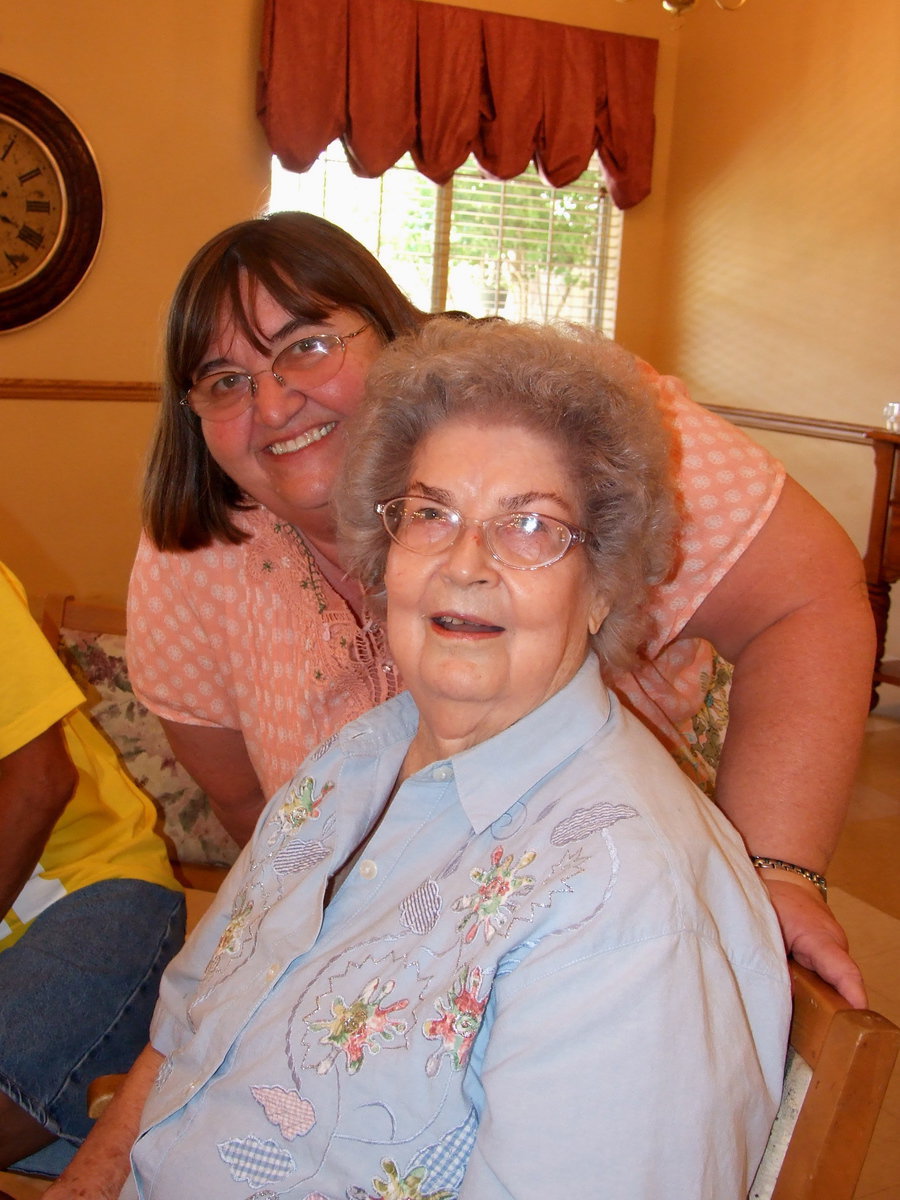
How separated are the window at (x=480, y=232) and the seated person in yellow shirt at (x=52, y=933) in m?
4.31

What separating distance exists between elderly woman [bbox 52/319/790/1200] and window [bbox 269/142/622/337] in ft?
14.9

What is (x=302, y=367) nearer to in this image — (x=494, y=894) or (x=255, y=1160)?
(x=494, y=894)

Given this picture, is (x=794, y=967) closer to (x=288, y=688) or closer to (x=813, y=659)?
(x=813, y=659)

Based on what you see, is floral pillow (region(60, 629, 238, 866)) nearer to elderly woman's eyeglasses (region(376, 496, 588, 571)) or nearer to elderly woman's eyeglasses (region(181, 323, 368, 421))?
elderly woman's eyeglasses (region(181, 323, 368, 421))

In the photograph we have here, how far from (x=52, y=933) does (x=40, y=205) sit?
13.3 ft

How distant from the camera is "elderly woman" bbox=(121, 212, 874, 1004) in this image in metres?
1.27

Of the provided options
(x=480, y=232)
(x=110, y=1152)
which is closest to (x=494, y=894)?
(x=110, y=1152)

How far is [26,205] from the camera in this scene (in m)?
4.76

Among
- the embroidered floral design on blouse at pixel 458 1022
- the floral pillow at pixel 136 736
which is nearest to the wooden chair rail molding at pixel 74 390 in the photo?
the floral pillow at pixel 136 736

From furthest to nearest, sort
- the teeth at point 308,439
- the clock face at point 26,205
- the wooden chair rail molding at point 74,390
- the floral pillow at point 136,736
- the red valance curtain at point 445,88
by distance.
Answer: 1. the red valance curtain at point 445,88
2. the wooden chair rail molding at point 74,390
3. the clock face at point 26,205
4. the floral pillow at point 136,736
5. the teeth at point 308,439

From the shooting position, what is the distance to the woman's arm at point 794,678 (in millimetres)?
1224

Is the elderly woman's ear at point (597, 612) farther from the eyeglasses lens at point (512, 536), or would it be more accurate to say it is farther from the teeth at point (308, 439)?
the teeth at point (308, 439)

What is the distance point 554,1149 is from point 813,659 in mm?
676

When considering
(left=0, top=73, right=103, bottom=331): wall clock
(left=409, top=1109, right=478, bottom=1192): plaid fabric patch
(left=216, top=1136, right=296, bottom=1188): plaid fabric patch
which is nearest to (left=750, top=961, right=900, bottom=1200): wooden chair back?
(left=409, top=1109, right=478, bottom=1192): plaid fabric patch
